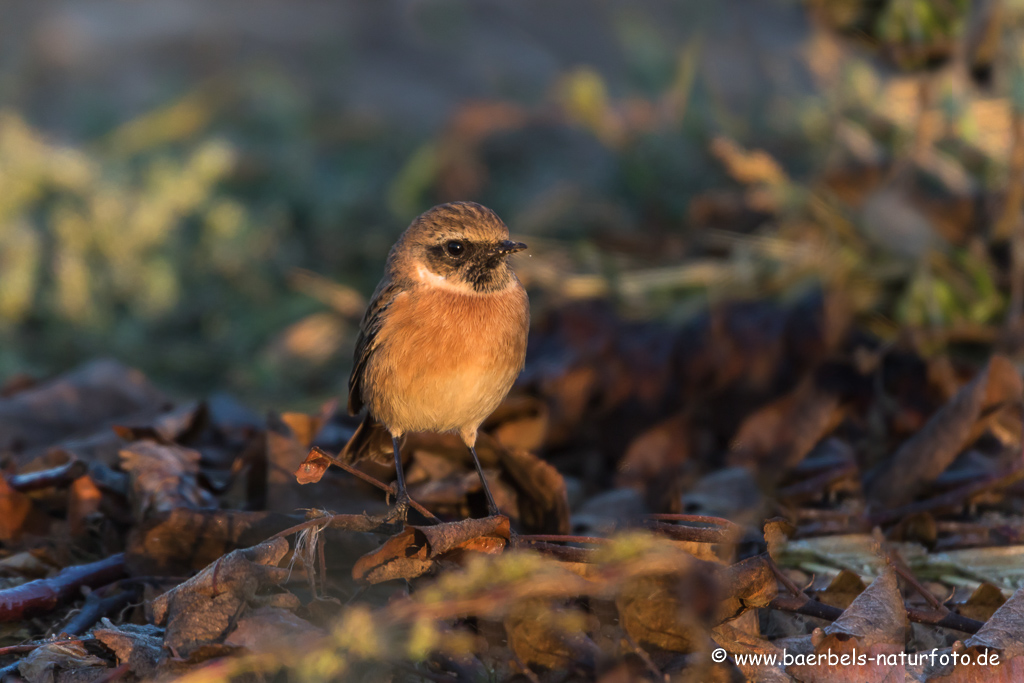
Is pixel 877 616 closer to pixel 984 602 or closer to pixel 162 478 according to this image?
pixel 984 602

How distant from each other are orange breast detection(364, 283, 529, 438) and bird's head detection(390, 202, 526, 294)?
73mm

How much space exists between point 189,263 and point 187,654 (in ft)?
18.0

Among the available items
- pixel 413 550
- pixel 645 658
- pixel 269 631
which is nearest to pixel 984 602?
pixel 645 658

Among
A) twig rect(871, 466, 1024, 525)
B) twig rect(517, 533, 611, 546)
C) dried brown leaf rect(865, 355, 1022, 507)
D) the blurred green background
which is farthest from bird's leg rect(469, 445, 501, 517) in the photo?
the blurred green background

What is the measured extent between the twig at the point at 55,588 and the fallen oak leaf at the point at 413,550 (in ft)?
3.60

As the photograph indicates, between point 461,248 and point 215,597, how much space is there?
5.83 feet

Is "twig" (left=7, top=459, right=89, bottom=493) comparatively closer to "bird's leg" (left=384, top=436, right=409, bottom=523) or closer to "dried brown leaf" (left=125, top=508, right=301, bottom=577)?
"dried brown leaf" (left=125, top=508, right=301, bottom=577)

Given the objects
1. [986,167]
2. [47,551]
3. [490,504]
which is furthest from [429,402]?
[986,167]

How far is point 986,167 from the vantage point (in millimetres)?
6004

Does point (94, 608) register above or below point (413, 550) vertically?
below

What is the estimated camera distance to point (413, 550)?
289 centimetres

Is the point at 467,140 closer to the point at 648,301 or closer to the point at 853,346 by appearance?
the point at 648,301

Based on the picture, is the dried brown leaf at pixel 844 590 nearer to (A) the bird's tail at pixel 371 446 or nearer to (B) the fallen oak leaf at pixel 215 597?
(B) the fallen oak leaf at pixel 215 597

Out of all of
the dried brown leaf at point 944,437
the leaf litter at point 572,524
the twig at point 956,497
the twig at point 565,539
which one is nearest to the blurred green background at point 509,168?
the leaf litter at point 572,524
